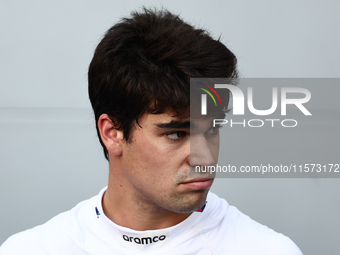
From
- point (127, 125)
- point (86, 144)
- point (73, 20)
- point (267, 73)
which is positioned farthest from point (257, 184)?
point (73, 20)

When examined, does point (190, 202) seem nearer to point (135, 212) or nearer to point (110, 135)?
point (135, 212)

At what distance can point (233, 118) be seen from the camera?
8.42ft

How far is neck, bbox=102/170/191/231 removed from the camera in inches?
62.3

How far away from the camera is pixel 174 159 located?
1.46 meters

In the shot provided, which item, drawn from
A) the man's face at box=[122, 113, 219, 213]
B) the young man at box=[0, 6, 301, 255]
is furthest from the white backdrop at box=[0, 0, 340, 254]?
the man's face at box=[122, 113, 219, 213]

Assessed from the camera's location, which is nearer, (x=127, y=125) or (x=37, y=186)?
(x=127, y=125)

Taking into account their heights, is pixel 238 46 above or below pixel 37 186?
above

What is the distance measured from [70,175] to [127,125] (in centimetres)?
110

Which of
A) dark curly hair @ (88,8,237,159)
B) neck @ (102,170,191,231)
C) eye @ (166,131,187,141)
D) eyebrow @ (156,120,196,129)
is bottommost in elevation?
neck @ (102,170,191,231)

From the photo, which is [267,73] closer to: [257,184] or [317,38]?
[317,38]

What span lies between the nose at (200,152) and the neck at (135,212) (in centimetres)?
26

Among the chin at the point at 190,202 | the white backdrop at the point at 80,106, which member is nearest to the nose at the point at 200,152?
the chin at the point at 190,202

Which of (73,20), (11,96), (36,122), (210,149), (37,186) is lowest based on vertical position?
(37,186)

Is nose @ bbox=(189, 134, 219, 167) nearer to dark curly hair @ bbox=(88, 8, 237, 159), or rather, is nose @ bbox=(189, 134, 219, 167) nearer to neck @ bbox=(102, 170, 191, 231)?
dark curly hair @ bbox=(88, 8, 237, 159)
